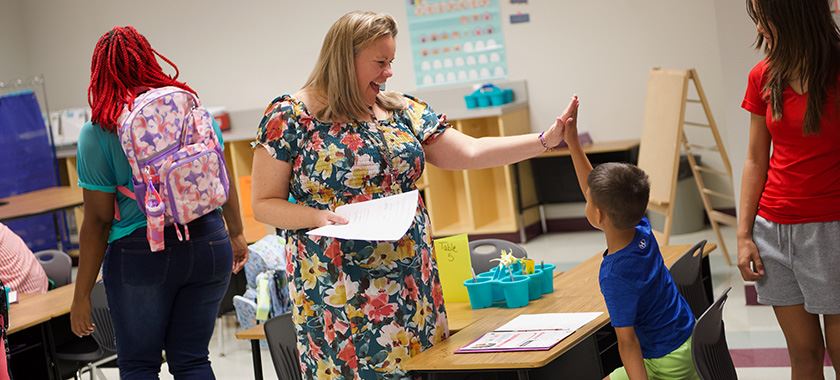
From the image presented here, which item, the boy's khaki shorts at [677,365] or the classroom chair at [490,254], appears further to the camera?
the classroom chair at [490,254]

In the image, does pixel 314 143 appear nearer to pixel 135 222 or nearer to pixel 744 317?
pixel 135 222

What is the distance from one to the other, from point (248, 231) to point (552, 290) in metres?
3.35

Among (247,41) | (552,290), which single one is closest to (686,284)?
(552,290)

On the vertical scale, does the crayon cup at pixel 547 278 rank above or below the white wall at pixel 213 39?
below

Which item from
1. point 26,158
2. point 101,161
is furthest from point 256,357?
point 26,158

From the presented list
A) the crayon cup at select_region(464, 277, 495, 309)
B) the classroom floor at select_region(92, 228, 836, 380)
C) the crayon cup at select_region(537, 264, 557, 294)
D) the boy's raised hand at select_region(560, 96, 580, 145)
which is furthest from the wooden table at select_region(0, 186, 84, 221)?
the boy's raised hand at select_region(560, 96, 580, 145)

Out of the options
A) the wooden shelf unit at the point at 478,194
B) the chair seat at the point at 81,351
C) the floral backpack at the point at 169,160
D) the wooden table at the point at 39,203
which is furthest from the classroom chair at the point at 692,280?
the wooden table at the point at 39,203

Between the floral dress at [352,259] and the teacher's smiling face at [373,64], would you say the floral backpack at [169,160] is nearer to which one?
the floral dress at [352,259]

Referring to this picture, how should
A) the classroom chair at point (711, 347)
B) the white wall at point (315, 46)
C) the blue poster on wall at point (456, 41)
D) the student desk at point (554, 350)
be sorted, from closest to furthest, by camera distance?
the classroom chair at point (711, 347) < the student desk at point (554, 350) < the white wall at point (315, 46) < the blue poster on wall at point (456, 41)

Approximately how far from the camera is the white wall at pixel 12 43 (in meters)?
11.3

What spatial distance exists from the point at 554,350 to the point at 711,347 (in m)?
0.44

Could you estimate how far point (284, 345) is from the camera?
388 cm

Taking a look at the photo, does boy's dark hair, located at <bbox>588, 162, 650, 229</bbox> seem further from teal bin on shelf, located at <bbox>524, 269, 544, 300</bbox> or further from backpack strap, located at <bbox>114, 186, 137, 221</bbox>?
backpack strap, located at <bbox>114, 186, 137, 221</bbox>

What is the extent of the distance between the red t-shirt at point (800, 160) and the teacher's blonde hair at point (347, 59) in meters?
1.18
